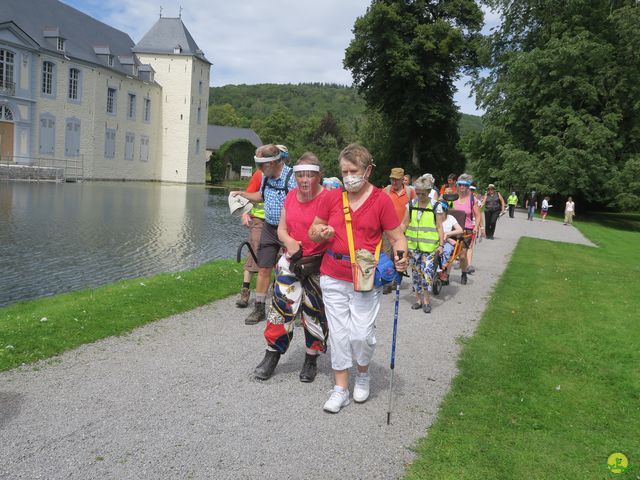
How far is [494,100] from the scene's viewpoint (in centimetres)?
3975

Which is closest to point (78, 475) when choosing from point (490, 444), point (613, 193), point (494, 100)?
point (490, 444)

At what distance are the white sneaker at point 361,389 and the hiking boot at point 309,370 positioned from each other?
481 millimetres

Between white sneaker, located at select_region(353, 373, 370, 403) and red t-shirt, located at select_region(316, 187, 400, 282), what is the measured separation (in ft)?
3.02

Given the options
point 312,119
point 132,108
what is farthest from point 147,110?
point 312,119

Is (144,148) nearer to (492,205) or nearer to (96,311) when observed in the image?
(492,205)

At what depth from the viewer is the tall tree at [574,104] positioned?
109ft

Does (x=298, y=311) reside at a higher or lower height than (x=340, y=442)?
higher

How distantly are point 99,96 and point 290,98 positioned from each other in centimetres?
10597

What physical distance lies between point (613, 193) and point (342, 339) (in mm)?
34652

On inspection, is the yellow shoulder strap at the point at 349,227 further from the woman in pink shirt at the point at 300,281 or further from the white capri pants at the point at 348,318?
the woman in pink shirt at the point at 300,281

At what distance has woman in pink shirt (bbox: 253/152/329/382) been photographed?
482 cm

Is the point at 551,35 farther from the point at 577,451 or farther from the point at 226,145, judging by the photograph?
the point at 577,451

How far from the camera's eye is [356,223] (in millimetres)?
4391

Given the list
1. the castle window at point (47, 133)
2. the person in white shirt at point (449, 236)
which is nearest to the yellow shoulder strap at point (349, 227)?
the person in white shirt at point (449, 236)
